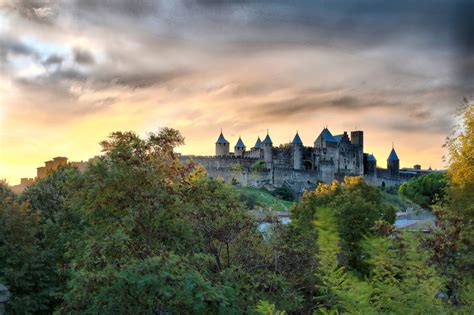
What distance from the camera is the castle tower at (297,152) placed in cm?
11388

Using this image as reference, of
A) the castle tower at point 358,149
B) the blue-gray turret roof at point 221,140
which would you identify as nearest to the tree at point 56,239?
the blue-gray turret roof at point 221,140

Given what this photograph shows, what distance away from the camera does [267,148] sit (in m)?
114

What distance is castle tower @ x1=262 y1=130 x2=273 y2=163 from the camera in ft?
369

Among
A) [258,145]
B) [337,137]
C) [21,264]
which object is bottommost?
[21,264]

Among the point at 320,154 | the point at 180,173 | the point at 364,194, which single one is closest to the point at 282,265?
the point at 180,173

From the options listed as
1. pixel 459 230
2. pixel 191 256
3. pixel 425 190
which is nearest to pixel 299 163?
pixel 425 190

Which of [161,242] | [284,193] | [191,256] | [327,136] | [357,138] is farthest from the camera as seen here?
[357,138]

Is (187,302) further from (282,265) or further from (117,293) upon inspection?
(282,265)

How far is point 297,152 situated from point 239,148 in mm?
14149

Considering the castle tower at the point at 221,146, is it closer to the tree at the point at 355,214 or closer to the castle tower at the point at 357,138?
the castle tower at the point at 357,138

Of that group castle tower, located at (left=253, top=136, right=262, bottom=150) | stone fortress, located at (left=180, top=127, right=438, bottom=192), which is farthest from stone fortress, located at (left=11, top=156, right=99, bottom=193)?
castle tower, located at (left=253, top=136, right=262, bottom=150)

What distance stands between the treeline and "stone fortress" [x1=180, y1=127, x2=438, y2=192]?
256ft

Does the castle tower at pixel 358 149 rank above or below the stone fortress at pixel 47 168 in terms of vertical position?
above

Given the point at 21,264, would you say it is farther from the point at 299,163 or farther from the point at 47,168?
the point at 299,163
